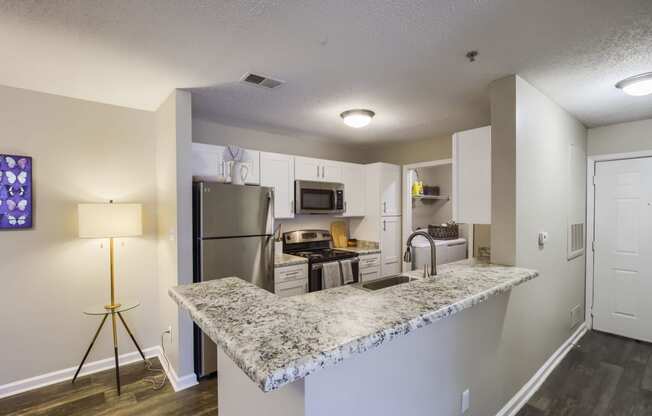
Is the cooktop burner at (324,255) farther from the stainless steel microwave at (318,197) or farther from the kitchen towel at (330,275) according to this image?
the stainless steel microwave at (318,197)

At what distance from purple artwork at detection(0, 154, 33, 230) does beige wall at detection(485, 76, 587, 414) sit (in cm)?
368

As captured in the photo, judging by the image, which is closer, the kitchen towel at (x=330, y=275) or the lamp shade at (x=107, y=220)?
the lamp shade at (x=107, y=220)

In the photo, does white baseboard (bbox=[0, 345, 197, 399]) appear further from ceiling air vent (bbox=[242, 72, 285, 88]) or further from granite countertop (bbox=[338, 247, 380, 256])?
ceiling air vent (bbox=[242, 72, 285, 88])

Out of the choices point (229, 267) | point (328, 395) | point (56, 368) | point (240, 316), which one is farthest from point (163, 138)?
point (328, 395)

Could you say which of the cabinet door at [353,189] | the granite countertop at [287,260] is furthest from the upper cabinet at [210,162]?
the cabinet door at [353,189]

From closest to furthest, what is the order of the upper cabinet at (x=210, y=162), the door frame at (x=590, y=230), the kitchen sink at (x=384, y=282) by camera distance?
the kitchen sink at (x=384, y=282) → the upper cabinet at (x=210, y=162) → the door frame at (x=590, y=230)

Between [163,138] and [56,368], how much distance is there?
2198 millimetres

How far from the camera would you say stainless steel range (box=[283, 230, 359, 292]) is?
3459mm

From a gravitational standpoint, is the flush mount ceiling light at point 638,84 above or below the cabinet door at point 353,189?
above

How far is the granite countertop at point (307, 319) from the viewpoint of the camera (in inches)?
30.3

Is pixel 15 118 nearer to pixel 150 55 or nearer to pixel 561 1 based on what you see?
pixel 150 55

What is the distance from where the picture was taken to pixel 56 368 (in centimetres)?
262

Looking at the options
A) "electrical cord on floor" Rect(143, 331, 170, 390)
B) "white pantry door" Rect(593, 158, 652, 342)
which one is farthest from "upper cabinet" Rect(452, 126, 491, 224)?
"electrical cord on floor" Rect(143, 331, 170, 390)

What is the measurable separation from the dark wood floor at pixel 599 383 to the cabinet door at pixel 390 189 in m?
2.45
